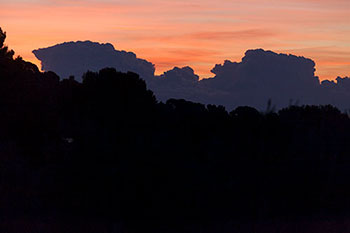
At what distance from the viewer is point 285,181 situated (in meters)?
26.7

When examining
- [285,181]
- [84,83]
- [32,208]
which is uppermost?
[84,83]

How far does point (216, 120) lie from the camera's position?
45.5 metres

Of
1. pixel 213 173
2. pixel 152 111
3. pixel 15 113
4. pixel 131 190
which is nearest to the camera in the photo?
pixel 131 190

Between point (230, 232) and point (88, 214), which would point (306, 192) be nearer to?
point (230, 232)

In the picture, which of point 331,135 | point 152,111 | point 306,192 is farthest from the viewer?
point 152,111

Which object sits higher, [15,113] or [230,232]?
[15,113]

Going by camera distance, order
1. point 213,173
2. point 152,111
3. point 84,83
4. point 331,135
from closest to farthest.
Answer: point 213,173, point 331,135, point 152,111, point 84,83

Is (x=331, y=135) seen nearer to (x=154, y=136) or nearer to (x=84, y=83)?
(x=154, y=136)

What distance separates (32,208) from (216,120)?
20.8 metres

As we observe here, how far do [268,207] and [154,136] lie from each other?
6109 mm

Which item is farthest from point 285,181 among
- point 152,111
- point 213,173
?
point 152,111

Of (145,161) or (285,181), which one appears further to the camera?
(285,181)

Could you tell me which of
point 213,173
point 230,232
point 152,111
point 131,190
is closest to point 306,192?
point 213,173

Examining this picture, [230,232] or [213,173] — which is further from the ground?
[213,173]
